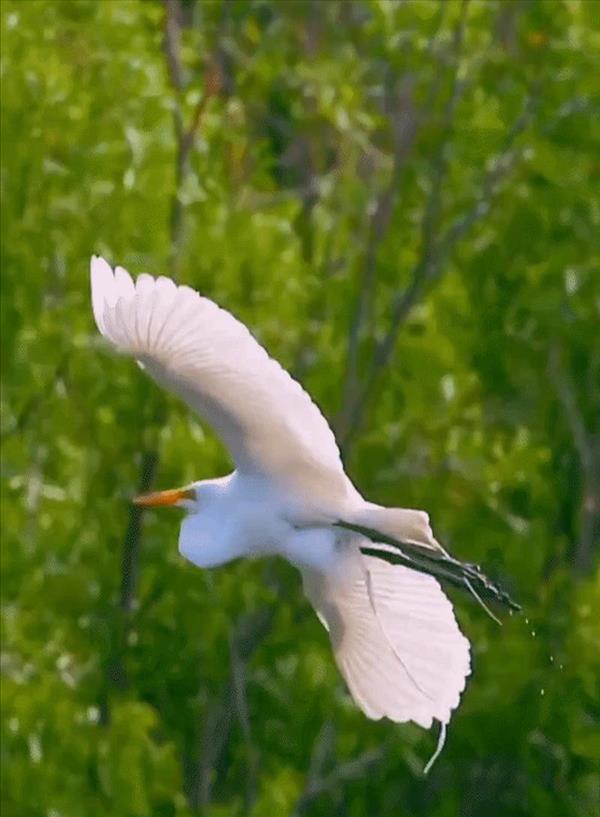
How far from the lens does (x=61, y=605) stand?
11219 mm

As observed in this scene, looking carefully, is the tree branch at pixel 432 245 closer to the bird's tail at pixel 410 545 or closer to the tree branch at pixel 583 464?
the tree branch at pixel 583 464

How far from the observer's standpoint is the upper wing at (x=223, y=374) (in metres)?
5.84

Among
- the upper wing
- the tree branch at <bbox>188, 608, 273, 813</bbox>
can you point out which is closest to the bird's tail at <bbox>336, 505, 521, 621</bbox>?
the upper wing

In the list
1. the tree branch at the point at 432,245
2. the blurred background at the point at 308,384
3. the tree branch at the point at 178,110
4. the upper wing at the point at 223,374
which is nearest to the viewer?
the upper wing at the point at 223,374

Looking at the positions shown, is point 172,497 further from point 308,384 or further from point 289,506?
point 308,384

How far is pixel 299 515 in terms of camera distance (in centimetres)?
641

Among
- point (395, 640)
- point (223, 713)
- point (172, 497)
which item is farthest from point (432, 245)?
point (172, 497)

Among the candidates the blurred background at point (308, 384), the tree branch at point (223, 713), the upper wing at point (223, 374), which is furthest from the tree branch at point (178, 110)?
the upper wing at point (223, 374)

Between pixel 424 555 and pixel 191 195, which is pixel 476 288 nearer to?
pixel 191 195

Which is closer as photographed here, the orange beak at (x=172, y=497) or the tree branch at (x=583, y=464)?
the orange beak at (x=172, y=497)

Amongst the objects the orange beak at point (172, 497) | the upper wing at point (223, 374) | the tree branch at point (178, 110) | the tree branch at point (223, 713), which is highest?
the tree branch at point (178, 110)

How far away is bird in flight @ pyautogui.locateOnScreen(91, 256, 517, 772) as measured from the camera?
591cm

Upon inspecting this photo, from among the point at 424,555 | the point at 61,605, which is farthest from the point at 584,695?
the point at 424,555

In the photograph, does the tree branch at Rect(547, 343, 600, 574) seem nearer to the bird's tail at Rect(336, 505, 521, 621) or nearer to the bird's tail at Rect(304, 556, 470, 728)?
the bird's tail at Rect(304, 556, 470, 728)
